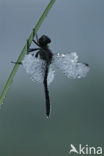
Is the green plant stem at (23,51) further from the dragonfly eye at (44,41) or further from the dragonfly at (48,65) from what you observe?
the dragonfly eye at (44,41)

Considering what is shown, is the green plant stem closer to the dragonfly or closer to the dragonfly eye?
the dragonfly

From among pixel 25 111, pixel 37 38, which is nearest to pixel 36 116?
pixel 25 111

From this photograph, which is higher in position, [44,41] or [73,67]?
[44,41]

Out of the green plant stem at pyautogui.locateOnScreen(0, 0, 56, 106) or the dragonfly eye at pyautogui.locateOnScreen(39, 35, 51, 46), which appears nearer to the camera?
the green plant stem at pyautogui.locateOnScreen(0, 0, 56, 106)

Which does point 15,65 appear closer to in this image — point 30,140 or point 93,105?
point 30,140

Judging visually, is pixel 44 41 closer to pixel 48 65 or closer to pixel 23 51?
pixel 48 65

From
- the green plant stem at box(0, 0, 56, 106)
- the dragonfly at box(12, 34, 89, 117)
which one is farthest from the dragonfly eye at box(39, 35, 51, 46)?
the green plant stem at box(0, 0, 56, 106)

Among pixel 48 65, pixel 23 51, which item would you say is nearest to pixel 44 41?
pixel 48 65

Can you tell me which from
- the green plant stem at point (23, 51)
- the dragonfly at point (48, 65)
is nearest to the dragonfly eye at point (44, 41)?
the dragonfly at point (48, 65)
